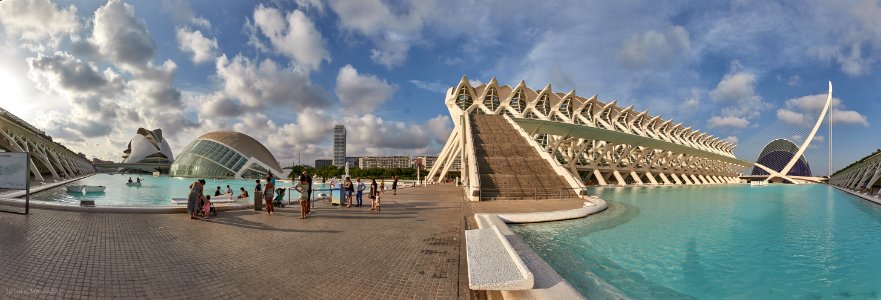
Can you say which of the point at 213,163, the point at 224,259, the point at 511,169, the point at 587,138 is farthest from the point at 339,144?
the point at 224,259

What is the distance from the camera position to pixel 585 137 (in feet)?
107

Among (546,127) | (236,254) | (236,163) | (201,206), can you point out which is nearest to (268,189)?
(201,206)

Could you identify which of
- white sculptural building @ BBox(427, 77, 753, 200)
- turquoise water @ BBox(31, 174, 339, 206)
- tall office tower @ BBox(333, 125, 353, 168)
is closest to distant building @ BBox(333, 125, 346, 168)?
tall office tower @ BBox(333, 125, 353, 168)

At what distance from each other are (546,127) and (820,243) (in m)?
23.2

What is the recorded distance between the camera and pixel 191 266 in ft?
14.0

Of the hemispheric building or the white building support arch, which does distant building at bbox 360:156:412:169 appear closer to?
the hemispheric building

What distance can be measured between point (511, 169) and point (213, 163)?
51.7 m

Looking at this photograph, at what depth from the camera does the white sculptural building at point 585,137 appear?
31.8 meters

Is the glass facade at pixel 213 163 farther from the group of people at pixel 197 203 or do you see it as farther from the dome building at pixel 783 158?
the dome building at pixel 783 158

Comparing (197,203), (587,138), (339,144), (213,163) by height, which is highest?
(339,144)

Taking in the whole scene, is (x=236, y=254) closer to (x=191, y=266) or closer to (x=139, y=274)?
(x=191, y=266)

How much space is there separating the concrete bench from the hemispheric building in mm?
55280

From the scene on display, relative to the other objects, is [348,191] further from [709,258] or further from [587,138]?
[587,138]

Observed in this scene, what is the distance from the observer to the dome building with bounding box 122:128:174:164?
277 ft
